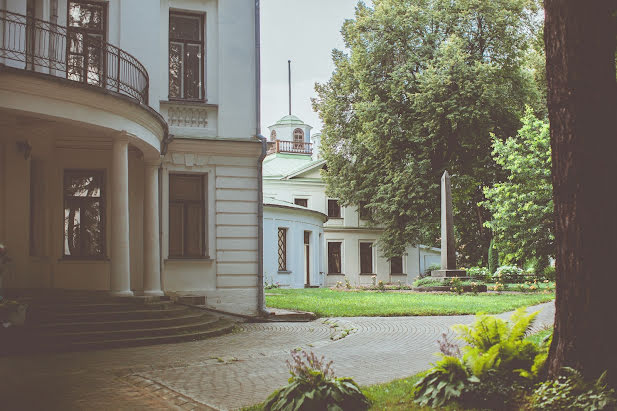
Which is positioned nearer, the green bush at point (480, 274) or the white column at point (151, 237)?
the white column at point (151, 237)

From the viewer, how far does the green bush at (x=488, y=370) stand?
18.8 feet

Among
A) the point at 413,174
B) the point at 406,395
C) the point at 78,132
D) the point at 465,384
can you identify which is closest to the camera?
the point at 465,384

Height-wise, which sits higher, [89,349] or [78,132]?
[78,132]

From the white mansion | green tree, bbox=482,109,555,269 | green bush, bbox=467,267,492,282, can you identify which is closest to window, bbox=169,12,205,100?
green tree, bbox=482,109,555,269

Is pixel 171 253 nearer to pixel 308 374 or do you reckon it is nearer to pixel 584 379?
pixel 308 374

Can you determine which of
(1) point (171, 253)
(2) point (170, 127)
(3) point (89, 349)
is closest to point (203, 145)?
(2) point (170, 127)

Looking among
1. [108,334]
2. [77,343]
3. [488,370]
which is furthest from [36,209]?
[488,370]

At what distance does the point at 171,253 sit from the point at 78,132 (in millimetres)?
3932

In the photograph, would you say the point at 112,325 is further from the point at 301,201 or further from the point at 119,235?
the point at 301,201

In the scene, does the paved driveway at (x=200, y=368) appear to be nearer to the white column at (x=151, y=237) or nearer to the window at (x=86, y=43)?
the white column at (x=151, y=237)

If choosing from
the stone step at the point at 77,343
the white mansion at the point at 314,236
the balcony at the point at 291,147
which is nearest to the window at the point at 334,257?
the white mansion at the point at 314,236

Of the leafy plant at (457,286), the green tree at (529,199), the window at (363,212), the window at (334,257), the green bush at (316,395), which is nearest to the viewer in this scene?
the green bush at (316,395)

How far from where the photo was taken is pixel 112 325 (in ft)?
39.6

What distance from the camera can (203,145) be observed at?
1705 centimetres
